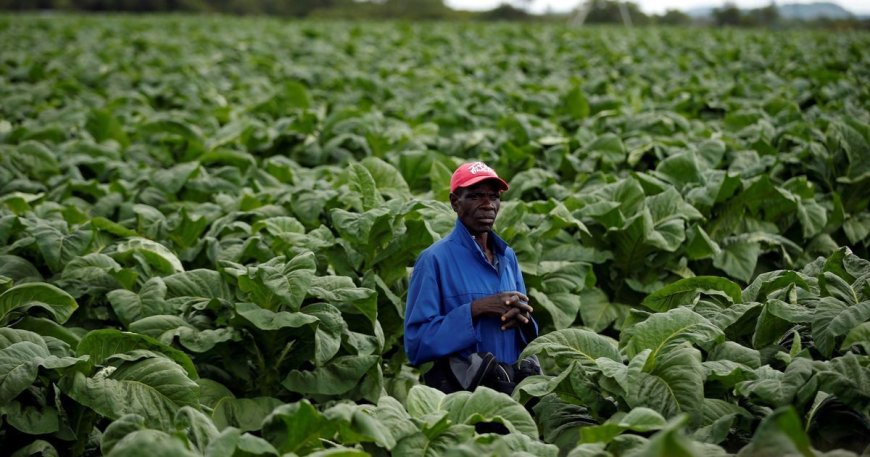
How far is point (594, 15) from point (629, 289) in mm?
38095

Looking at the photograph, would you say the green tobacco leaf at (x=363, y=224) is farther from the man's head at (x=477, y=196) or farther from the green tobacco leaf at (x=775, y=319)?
the green tobacco leaf at (x=775, y=319)

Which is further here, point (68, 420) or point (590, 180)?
point (590, 180)

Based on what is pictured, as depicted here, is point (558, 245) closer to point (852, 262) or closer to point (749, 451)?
point (852, 262)

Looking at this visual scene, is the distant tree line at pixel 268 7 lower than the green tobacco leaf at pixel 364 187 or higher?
lower

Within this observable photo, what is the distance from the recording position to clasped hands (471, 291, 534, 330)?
12.3ft

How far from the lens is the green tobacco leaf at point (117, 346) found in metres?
3.71

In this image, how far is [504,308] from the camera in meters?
3.75

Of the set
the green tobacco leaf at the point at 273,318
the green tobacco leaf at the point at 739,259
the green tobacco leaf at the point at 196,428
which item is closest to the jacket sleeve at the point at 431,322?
the green tobacco leaf at the point at 273,318

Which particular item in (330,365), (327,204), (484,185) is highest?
(484,185)

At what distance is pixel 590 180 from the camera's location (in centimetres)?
678

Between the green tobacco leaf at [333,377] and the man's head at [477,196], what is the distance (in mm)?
893

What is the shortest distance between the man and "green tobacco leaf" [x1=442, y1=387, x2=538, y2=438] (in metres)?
0.48

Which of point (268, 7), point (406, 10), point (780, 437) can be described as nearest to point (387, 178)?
point (780, 437)

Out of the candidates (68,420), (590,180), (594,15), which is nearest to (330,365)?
(68,420)
